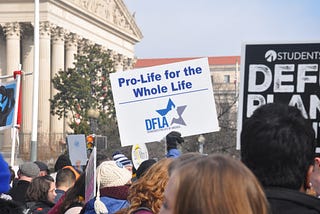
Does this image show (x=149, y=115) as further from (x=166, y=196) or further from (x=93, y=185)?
(x=166, y=196)

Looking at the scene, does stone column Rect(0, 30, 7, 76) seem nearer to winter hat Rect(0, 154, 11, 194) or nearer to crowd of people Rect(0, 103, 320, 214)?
crowd of people Rect(0, 103, 320, 214)

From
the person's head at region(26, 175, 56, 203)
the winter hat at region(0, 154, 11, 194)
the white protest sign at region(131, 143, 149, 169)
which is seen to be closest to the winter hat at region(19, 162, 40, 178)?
the person's head at region(26, 175, 56, 203)

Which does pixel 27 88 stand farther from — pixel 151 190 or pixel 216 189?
pixel 216 189

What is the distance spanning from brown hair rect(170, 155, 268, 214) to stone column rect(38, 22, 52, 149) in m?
52.0

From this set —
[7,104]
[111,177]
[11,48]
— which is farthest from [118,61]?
[111,177]

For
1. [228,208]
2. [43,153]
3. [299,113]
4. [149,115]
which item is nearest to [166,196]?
[228,208]

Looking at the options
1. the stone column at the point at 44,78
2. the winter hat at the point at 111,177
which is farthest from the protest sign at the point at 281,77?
the stone column at the point at 44,78

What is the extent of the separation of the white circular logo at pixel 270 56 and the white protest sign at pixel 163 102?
7.89ft

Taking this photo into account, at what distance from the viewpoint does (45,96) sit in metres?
54.9

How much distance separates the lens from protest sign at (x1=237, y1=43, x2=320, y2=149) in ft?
17.7

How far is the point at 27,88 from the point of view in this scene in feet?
183

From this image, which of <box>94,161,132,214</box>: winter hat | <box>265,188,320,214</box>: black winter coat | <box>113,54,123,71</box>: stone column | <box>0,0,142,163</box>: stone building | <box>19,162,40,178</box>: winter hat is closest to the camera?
<box>265,188,320,214</box>: black winter coat

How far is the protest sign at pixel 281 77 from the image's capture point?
5.41 m

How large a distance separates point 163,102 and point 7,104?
15.3 feet
